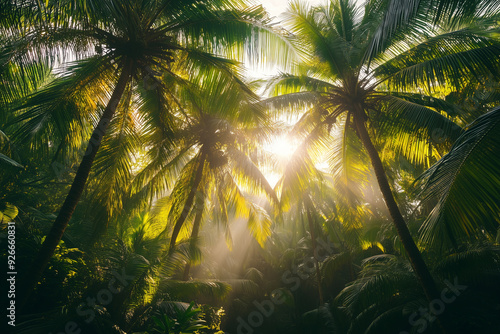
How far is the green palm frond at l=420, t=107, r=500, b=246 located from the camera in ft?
8.99

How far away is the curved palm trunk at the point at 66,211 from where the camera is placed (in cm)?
371

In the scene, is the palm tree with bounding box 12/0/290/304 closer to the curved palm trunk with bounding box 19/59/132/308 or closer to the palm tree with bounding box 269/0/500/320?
the curved palm trunk with bounding box 19/59/132/308

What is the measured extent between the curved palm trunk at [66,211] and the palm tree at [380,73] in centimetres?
357

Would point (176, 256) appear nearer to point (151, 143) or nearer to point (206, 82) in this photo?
point (151, 143)

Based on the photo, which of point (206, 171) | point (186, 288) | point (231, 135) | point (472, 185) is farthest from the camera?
point (206, 171)

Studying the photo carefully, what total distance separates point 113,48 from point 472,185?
17.8 ft

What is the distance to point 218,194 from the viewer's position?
31.6ft

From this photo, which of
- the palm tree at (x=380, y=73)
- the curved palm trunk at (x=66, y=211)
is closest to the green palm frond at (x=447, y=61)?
the palm tree at (x=380, y=73)

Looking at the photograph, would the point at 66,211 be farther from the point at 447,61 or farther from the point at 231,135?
the point at 447,61

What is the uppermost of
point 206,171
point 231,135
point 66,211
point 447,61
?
point 231,135

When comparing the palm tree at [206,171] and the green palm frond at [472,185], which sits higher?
the palm tree at [206,171]

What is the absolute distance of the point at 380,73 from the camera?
659 cm

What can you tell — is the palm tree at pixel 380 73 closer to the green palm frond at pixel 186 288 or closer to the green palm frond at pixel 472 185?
the green palm frond at pixel 472 185

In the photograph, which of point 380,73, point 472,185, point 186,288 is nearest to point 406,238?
point 472,185
